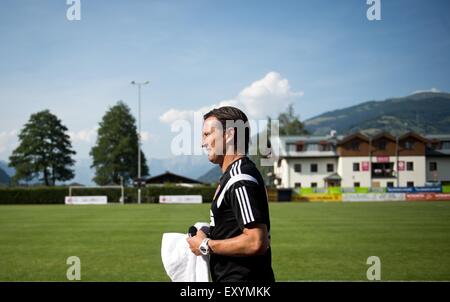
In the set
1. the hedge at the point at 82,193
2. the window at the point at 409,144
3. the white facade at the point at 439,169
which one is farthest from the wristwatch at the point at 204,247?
the hedge at the point at 82,193

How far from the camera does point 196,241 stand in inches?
109

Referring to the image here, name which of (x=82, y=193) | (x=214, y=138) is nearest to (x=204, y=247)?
(x=214, y=138)

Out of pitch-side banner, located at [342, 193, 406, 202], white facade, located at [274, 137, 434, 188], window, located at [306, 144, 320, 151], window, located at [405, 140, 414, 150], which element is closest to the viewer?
window, located at [405, 140, 414, 150]

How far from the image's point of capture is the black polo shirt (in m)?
2.54

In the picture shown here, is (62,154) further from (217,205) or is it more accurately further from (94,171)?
(217,205)

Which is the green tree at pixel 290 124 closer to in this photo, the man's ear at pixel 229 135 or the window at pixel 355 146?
the window at pixel 355 146

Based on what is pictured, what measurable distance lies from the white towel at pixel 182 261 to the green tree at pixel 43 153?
7317 cm

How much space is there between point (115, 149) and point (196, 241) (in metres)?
75.4

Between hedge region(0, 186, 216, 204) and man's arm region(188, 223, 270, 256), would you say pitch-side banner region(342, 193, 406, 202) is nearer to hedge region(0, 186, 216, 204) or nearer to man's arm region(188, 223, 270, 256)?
hedge region(0, 186, 216, 204)

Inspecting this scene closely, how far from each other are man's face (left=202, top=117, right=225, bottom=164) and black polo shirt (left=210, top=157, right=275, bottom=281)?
172mm

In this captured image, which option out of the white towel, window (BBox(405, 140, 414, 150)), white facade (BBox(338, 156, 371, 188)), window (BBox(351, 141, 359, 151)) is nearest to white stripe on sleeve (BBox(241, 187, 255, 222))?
the white towel
